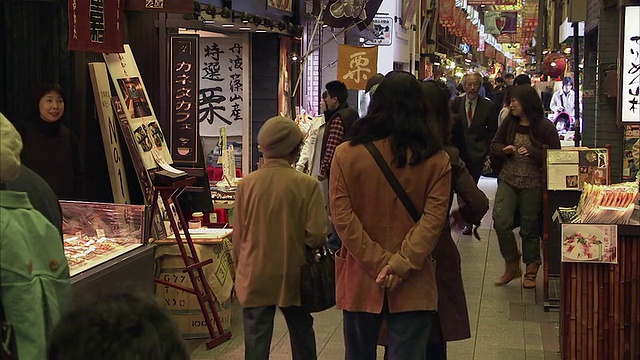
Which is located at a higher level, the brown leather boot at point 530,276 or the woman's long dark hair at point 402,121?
the woman's long dark hair at point 402,121

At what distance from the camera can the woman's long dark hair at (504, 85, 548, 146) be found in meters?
8.19

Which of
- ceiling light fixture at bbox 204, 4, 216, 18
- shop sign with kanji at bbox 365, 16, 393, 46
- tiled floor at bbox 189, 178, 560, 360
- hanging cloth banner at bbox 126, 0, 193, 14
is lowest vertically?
tiled floor at bbox 189, 178, 560, 360

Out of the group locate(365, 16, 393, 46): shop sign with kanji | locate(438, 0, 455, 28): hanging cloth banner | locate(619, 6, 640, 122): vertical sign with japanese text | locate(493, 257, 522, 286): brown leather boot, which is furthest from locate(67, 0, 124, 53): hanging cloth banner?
locate(438, 0, 455, 28): hanging cloth banner

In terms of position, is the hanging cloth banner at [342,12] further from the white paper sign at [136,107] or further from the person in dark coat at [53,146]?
the person in dark coat at [53,146]

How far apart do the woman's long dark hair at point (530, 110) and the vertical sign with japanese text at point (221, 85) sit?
440 centimetres

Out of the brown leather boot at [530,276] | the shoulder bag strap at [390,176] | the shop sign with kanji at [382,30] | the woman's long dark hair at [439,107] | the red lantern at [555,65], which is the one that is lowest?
the brown leather boot at [530,276]

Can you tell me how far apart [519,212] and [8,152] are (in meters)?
6.14

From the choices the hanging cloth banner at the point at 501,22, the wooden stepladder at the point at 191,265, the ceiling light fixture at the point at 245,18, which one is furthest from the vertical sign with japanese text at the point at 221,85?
the hanging cloth banner at the point at 501,22

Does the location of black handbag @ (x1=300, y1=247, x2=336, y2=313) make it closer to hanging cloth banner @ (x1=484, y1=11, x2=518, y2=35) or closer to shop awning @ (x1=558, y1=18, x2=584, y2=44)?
shop awning @ (x1=558, y1=18, x2=584, y2=44)

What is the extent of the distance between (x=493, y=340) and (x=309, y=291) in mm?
2451

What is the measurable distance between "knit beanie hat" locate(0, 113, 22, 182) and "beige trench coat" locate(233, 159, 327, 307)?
7.13ft

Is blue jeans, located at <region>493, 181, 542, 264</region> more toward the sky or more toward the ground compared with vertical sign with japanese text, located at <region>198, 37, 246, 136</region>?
more toward the ground

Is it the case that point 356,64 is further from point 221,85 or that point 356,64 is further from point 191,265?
point 191,265

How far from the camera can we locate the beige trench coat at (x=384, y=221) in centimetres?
434
